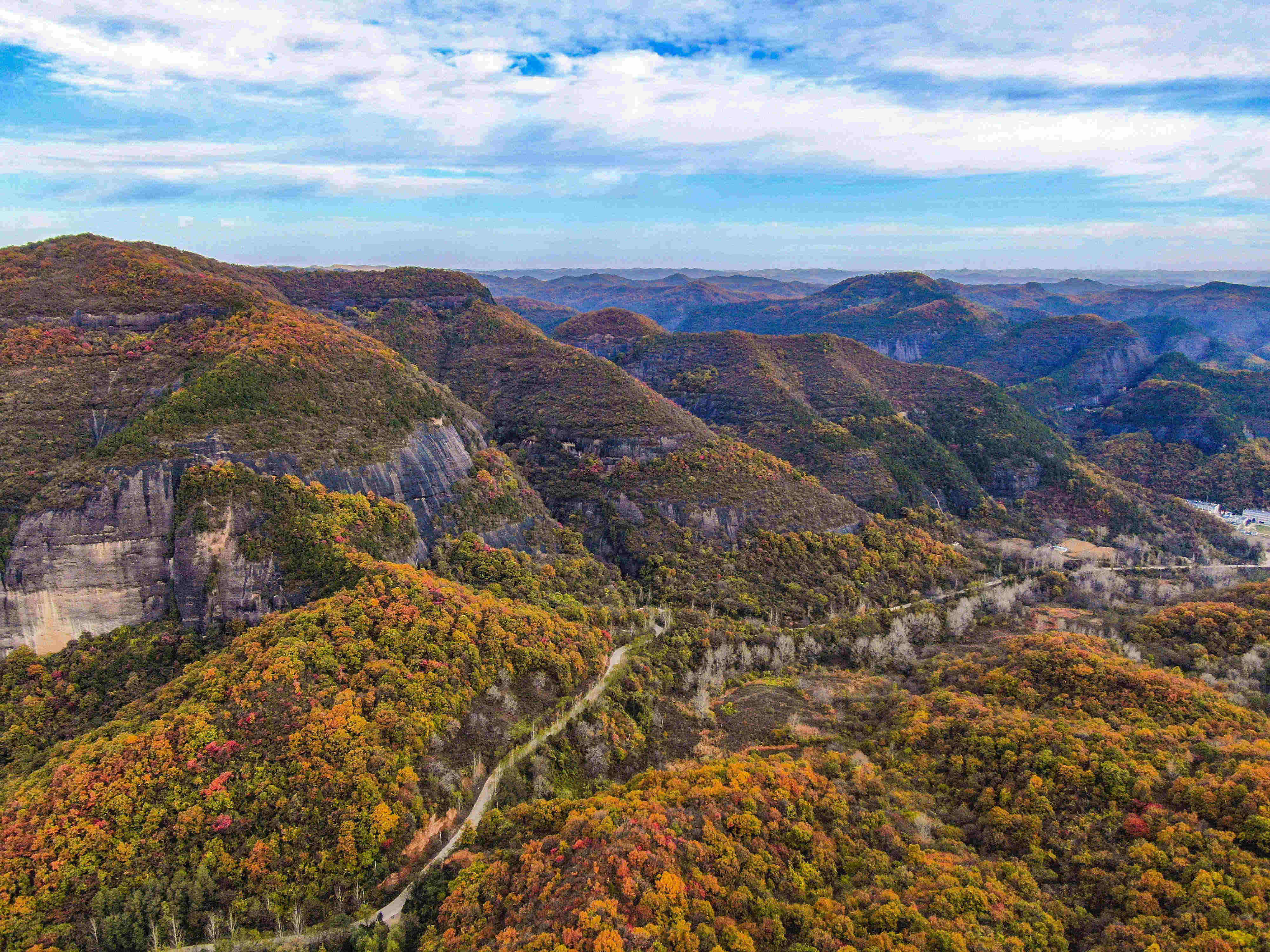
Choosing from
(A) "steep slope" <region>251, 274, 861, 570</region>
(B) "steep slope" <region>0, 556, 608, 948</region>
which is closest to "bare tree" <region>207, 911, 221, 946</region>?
(B) "steep slope" <region>0, 556, 608, 948</region>

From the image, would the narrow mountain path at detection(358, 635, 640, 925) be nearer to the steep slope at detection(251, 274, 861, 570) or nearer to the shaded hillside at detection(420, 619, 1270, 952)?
the shaded hillside at detection(420, 619, 1270, 952)

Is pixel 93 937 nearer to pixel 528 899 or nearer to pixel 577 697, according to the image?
pixel 528 899

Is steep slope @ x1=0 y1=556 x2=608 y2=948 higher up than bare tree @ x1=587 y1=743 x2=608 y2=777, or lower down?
higher up

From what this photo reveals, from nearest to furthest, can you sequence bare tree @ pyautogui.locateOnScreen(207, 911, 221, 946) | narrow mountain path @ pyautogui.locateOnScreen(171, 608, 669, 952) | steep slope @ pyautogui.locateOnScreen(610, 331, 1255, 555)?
bare tree @ pyautogui.locateOnScreen(207, 911, 221, 946) → narrow mountain path @ pyautogui.locateOnScreen(171, 608, 669, 952) → steep slope @ pyautogui.locateOnScreen(610, 331, 1255, 555)

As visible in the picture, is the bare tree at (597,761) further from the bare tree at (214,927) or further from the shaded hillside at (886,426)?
the shaded hillside at (886,426)

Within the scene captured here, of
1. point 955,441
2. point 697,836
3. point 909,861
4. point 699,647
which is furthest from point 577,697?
point 955,441

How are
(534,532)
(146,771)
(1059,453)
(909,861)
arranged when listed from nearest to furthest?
(909,861), (146,771), (534,532), (1059,453)

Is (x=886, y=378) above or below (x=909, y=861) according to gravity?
above
